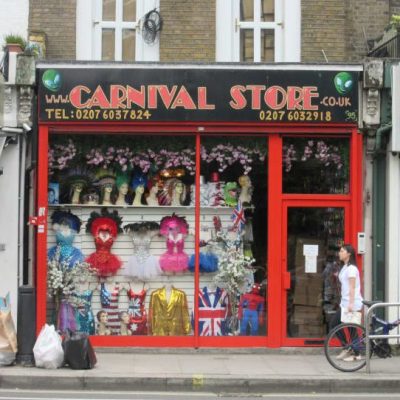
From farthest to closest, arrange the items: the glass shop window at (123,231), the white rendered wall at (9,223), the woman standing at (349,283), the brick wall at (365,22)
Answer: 1. the brick wall at (365,22)
2. the glass shop window at (123,231)
3. the white rendered wall at (9,223)
4. the woman standing at (349,283)

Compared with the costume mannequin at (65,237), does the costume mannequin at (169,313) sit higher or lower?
lower

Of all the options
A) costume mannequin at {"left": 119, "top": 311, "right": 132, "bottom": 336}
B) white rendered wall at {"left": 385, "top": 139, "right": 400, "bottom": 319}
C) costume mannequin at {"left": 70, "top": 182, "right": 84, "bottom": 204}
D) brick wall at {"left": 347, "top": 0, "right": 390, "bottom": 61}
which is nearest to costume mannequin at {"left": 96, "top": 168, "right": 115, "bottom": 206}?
costume mannequin at {"left": 70, "top": 182, "right": 84, "bottom": 204}

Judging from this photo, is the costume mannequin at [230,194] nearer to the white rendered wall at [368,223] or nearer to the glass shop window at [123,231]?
the glass shop window at [123,231]

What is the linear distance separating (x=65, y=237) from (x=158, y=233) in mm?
1471

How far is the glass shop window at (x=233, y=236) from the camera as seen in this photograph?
12852mm

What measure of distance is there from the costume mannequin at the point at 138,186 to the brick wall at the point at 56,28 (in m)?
A: 2.23

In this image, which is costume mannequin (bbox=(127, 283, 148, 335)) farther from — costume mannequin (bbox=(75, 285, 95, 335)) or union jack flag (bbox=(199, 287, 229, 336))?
union jack flag (bbox=(199, 287, 229, 336))

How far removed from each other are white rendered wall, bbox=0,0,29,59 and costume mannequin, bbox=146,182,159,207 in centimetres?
317

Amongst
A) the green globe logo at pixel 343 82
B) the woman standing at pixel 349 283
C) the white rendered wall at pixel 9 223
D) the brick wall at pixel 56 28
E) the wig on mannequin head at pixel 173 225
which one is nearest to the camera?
the woman standing at pixel 349 283

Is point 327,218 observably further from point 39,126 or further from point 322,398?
point 39,126

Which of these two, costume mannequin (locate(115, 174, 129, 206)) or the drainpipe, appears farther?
costume mannequin (locate(115, 174, 129, 206))

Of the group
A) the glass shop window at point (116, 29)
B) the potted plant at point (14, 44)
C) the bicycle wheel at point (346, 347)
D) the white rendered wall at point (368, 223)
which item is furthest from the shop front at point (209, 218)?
the bicycle wheel at point (346, 347)

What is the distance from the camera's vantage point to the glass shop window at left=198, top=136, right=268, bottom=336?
42.2 feet

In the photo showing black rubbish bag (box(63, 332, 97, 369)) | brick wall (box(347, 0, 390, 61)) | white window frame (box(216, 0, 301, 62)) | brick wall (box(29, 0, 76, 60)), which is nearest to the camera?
black rubbish bag (box(63, 332, 97, 369))
